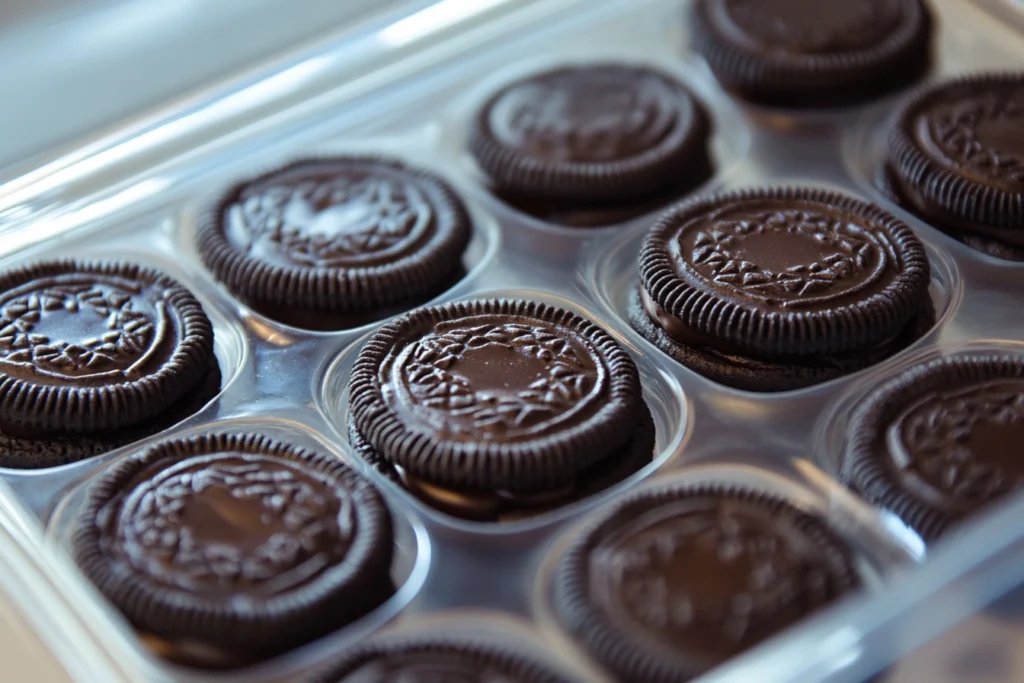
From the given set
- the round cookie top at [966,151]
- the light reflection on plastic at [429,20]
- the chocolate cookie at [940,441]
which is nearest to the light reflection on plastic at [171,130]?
the light reflection on plastic at [429,20]

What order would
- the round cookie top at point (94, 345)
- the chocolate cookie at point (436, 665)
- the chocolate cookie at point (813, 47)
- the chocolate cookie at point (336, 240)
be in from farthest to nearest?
the chocolate cookie at point (813, 47)
the chocolate cookie at point (336, 240)
the round cookie top at point (94, 345)
the chocolate cookie at point (436, 665)

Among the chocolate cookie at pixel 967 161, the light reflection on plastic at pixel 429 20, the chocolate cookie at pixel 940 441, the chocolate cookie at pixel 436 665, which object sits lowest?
the chocolate cookie at pixel 940 441

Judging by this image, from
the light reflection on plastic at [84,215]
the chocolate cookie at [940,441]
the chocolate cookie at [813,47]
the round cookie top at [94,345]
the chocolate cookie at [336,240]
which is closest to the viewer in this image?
the chocolate cookie at [940,441]

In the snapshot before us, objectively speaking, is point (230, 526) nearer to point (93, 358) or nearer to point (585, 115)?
point (93, 358)

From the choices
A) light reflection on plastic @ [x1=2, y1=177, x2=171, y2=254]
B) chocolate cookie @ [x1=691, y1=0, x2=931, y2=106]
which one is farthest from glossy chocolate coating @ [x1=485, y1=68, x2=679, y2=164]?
light reflection on plastic @ [x1=2, y1=177, x2=171, y2=254]

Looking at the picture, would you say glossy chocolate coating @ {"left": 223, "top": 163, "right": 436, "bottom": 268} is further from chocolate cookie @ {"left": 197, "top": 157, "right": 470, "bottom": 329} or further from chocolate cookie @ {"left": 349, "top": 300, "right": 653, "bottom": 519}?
chocolate cookie @ {"left": 349, "top": 300, "right": 653, "bottom": 519}

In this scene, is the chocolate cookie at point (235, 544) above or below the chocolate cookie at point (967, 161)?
above

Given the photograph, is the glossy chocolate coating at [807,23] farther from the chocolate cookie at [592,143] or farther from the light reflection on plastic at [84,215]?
the light reflection on plastic at [84,215]

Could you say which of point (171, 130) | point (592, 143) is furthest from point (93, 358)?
point (592, 143)
